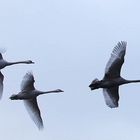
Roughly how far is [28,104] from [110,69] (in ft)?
25.9

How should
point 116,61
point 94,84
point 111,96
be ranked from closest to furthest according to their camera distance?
1. point 94,84
2. point 116,61
3. point 111,96

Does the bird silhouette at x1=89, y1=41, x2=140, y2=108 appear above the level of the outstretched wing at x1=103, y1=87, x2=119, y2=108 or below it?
above

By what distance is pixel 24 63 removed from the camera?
78750 millimetres

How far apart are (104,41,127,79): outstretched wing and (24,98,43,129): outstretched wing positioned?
22.6 feet

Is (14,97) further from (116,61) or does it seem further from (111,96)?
(116,61)

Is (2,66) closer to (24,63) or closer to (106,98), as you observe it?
(24,63)

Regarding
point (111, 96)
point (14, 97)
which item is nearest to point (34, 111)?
point (14, 97)

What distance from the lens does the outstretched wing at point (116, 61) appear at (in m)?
75.2

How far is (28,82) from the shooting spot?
79562 millimetres

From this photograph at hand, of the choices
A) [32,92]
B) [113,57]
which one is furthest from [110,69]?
[32,92]

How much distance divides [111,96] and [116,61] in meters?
2.24

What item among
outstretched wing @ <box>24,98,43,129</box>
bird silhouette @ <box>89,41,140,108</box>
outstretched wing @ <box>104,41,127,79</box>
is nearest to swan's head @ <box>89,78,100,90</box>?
bird silhouette @ <box>89,41,140,108</box>

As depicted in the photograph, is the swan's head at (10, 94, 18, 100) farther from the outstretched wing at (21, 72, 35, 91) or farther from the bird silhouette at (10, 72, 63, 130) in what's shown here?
the outstretched wing at (21, 72, 35, 91)

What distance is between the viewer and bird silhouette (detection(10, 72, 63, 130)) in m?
78.9
